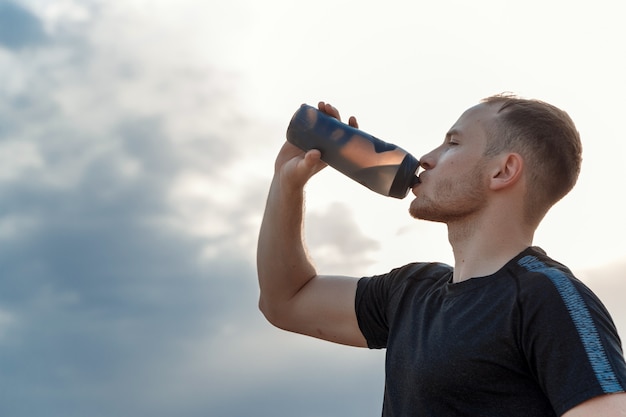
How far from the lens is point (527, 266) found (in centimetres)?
262

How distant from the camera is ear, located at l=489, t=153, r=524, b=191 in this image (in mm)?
2871

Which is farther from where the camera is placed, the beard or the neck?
the beard

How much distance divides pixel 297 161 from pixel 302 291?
2.13 feet

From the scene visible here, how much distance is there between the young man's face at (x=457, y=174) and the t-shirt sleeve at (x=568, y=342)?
552mm

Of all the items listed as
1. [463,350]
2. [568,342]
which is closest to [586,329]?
[568,342]

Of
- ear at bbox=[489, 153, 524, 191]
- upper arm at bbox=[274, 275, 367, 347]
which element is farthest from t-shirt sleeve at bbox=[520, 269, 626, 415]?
upper arm at bbox=[274, 275, 367, 347]

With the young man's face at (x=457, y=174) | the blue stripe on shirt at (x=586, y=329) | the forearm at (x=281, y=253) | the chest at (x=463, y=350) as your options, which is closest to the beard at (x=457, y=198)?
the young man's face at (x=457, y=174)

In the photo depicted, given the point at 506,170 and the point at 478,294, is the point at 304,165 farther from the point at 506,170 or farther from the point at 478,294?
the point at 478,294

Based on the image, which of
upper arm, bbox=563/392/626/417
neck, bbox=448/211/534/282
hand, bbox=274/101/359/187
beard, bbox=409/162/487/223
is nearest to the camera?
upper arm, bbox=563/392/626/417

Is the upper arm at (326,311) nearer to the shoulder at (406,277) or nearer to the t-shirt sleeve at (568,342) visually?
the shoulder at (406,277)

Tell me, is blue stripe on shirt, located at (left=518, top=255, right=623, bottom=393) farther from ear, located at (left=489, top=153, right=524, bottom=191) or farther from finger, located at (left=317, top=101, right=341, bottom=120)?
finger, located at (left=317, top=101, right=341, bottom=120)

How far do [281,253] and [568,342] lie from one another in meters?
1.70

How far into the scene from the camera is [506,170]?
290cm

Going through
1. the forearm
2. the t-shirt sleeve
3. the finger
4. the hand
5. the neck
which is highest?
the finger
